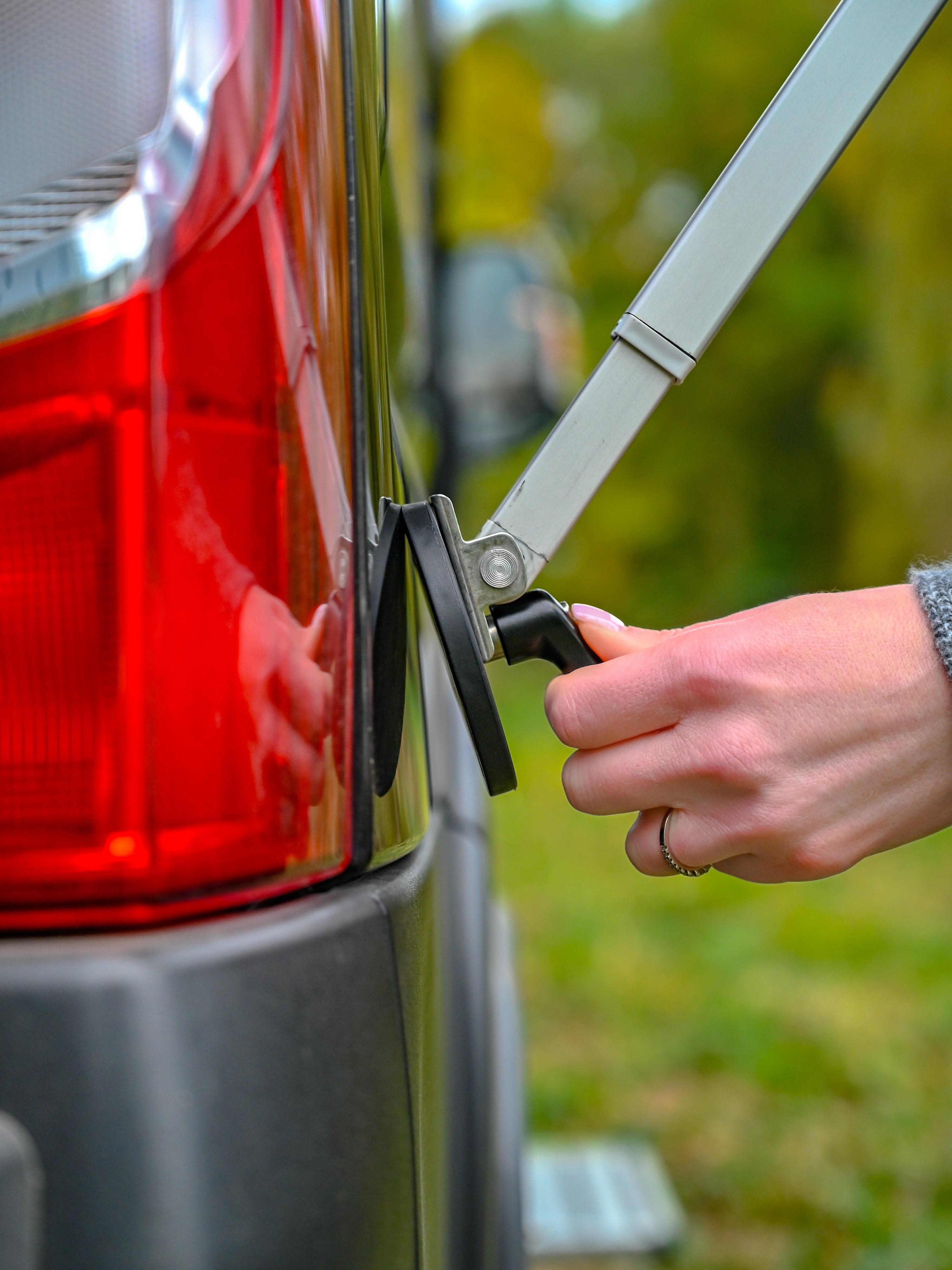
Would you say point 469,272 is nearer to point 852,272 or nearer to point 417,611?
point 417,611

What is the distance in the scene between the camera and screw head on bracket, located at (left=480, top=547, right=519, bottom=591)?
850mm

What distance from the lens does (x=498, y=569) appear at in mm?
852

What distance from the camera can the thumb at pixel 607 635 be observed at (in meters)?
0.89

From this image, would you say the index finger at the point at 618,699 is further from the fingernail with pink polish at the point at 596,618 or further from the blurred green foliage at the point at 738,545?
the blurred green foliage at the point at 738,545

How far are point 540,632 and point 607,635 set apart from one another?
6 centimetres

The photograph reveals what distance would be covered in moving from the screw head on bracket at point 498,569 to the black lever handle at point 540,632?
2 centimetres

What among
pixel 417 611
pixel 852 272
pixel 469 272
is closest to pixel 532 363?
pixel 469 272

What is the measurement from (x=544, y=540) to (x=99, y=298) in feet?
1.19

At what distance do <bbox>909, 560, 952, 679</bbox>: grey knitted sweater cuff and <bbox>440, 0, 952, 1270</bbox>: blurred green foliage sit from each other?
0.33 m

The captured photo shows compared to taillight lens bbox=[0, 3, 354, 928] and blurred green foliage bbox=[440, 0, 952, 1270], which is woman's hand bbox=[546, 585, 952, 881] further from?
blurred green foliage bbox=[440, 0, 952, 1270]

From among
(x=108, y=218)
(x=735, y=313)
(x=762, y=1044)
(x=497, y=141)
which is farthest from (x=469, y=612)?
(x=735, y=313)

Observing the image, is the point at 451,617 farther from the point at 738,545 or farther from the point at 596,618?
the point at 738,545

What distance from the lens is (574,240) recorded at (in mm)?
18938

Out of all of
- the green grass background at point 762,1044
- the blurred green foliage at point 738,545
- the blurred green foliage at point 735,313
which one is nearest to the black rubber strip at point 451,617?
the blurred green foliage at point 738,545
